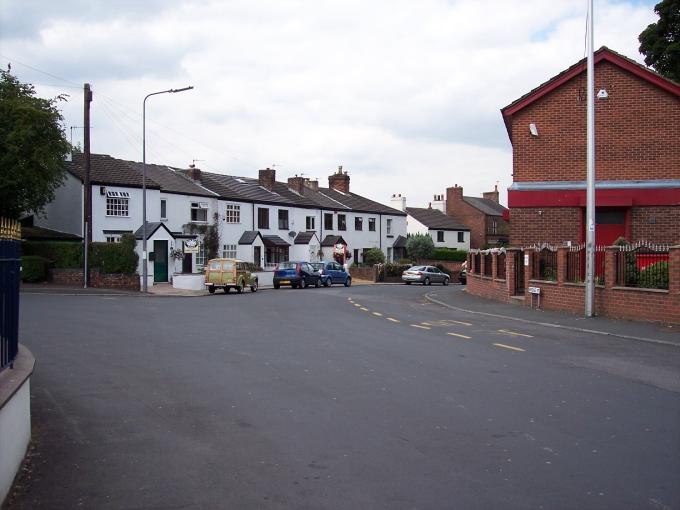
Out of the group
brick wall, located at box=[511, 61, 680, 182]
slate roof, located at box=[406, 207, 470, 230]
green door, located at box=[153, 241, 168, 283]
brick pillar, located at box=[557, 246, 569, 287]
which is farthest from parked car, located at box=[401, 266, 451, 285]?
brick pillar, located at box=[557, 246, 569, 287]

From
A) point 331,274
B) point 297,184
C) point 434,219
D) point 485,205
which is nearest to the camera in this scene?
point 331,274

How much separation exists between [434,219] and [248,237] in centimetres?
3107

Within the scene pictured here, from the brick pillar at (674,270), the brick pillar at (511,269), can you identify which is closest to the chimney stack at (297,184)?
the brick pillar at (511,269)

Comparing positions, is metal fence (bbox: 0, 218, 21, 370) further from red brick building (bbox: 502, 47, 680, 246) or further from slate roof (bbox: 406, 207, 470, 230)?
slate roof (bbox: 406, 207, 470, 230)

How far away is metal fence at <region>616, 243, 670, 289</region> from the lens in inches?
647

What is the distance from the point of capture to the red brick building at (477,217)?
75875 mm

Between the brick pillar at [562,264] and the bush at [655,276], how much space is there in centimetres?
298

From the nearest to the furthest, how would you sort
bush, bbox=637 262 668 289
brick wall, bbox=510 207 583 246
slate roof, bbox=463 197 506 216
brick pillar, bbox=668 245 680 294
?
brick pillar, bbox=668 245 680 294 < bush, bbox=637 262 668 289 < brick wall, bbox=510 207 583 246 < slate roof, bbox=463 197 506 216

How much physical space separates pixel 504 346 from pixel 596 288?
22.0 feet

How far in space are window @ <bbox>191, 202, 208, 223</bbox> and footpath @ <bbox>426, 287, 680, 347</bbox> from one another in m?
26.0

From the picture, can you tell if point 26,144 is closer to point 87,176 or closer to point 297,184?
point 87,176

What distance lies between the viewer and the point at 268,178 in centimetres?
5625

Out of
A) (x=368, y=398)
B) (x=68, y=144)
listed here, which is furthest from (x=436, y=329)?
(x=68, y=144)

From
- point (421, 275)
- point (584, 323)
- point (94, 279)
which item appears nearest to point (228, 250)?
point (421, 275)
